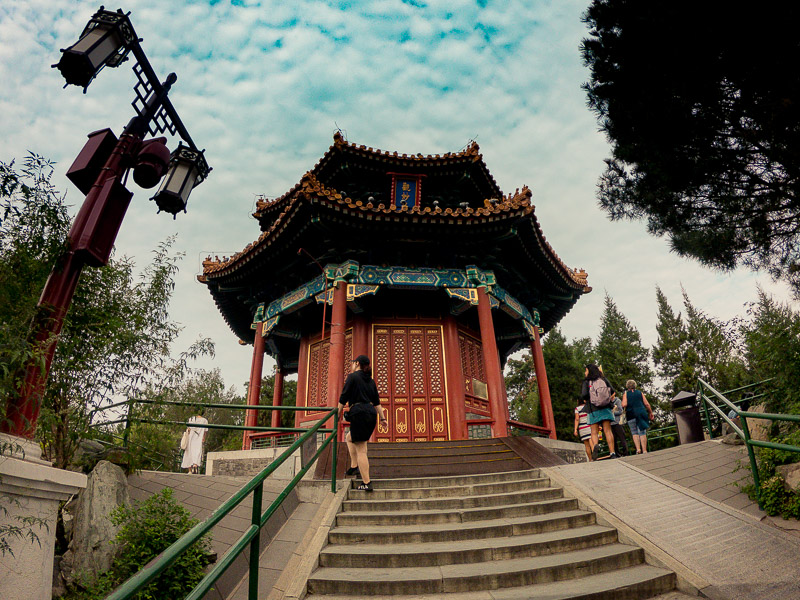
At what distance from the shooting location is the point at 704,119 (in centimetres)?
482

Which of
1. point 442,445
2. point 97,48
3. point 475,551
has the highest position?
point 97,48

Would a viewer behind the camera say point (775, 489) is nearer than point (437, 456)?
Yes

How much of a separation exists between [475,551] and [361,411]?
191 cm

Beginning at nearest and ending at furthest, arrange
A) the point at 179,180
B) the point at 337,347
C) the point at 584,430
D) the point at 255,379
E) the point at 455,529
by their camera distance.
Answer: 1. the point at 179,180
2. the point at 455,529
3. the point at 584,430
4. the point at 337,347
5. the point at 255,379

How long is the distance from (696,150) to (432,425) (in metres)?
6.74

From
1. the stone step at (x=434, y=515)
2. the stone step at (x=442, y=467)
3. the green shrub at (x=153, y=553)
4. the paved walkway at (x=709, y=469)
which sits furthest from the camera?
the stone step at (x=442, y=467)

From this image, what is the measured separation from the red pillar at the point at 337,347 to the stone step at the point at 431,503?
3.44m

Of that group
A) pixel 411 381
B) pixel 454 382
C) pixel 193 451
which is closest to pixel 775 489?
pixel 454 382

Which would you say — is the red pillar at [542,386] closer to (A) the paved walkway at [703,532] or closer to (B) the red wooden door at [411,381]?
(B) the red wooden door at [411,381]

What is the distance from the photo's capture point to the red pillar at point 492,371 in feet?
28.5

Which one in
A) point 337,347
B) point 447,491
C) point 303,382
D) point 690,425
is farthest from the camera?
point 303,382

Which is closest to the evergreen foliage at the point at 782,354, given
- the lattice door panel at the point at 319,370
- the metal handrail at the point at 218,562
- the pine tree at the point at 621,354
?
the metal handrail at the point at 218,562

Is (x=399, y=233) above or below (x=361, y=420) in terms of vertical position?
above

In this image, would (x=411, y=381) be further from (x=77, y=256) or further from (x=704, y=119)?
(x=77, y=256)
